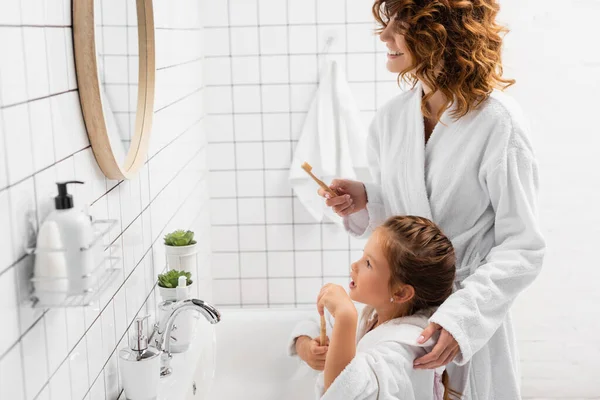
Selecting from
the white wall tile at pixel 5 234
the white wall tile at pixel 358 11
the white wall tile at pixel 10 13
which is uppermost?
the white wall tile at pixel 358 11

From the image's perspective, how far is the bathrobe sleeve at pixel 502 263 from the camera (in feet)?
5.31

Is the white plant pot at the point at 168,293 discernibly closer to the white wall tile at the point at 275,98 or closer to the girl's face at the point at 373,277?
the girl's face at the point at 373,277

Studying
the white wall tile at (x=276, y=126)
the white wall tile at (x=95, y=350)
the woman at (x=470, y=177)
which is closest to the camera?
the white wall tile at (x=95, y=350)

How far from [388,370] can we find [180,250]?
29.3 inches

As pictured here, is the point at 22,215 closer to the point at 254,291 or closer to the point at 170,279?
the point at 170,279

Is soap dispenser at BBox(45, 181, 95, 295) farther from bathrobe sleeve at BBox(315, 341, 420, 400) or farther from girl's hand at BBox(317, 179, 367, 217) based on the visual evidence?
girl's hand at BBox(317, 179, 367, 217)

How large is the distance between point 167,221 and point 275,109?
1.05 m

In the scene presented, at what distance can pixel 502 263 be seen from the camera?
1681mm

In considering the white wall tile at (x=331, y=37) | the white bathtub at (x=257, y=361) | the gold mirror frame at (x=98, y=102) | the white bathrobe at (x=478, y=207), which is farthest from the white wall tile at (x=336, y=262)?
the gold mirror frame at (x=98, y=102)

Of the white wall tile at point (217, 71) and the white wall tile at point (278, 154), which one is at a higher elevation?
the white wall tile at point (217, 71)

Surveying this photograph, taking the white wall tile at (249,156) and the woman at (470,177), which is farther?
the white wall tile at (249,156)

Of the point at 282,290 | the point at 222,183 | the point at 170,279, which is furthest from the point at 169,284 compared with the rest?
the point at 282,290

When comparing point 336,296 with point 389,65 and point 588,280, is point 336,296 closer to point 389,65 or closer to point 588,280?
point 389,65

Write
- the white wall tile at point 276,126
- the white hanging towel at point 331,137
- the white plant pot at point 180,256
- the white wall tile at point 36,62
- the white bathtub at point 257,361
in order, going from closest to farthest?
the white wall tile at point 36,62, the white plant pot at point 180,256, the white bathtub at point 257,361, the white hanging towel at point 331,137, the white wall tile at point 276,126
